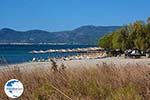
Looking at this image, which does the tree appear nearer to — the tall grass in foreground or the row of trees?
the row of trees

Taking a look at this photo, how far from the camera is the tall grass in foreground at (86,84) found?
7773 mm

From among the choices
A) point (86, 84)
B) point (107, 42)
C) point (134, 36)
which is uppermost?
point (134, 36)

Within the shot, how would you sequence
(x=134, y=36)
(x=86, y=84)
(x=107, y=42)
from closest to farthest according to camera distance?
1. (x=86, y=84)
2. (x=134, y=36)
3. (x=107, y=42)

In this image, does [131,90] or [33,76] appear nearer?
[131,90]

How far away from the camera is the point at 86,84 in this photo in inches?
335

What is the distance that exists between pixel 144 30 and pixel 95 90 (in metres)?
67.4

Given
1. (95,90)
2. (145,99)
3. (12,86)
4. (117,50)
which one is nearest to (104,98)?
(95,90)

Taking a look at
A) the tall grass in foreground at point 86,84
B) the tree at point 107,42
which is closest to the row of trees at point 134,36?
the tree at point 107,42

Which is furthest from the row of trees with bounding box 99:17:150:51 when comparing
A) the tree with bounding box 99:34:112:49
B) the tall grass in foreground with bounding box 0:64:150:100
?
the tall grass in foreground with bounding box 0:64:150:100

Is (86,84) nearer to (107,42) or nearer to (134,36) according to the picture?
(134,36)

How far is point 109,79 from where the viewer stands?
8.81 m

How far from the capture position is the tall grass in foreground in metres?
7.77

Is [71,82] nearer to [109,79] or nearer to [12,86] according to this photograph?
[109,79]

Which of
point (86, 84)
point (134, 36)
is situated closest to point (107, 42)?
point (134, 36)
